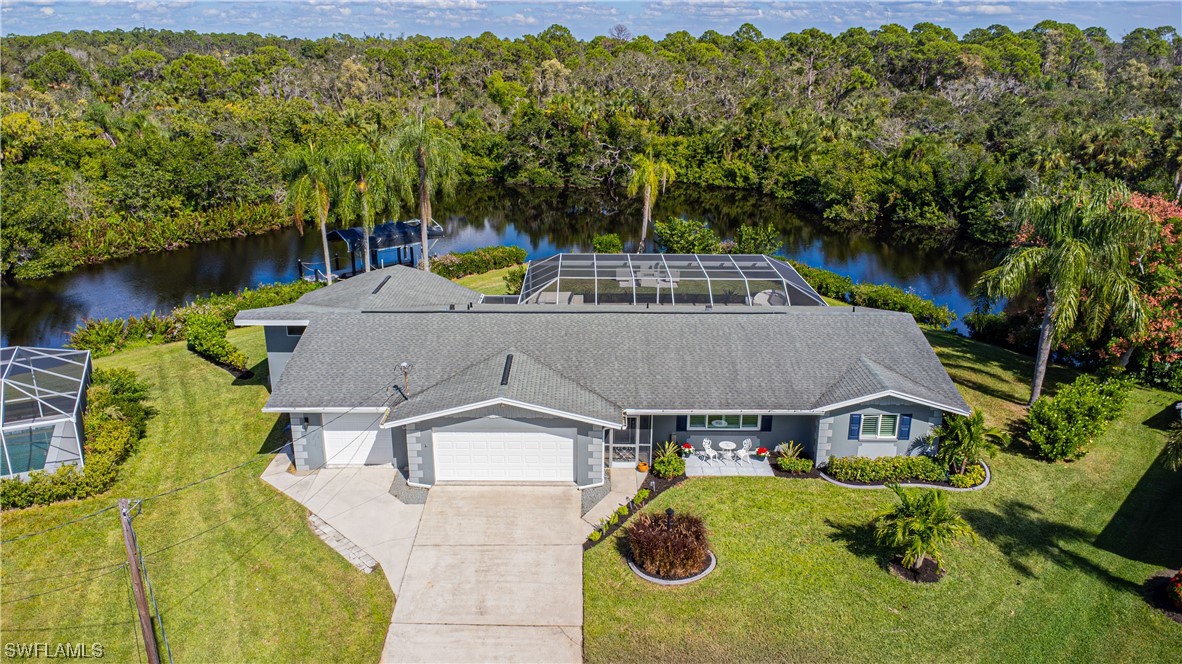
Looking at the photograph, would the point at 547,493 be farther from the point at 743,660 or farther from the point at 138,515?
the point at 138,515

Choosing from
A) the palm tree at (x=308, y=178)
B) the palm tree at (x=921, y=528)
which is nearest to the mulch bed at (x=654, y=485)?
the palm tree at (x=921, y=528)

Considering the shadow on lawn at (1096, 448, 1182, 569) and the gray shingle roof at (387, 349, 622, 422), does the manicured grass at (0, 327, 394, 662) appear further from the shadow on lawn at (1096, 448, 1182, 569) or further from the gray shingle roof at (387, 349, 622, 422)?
the shadow on lawn at (1096, 448, 1182, 569)

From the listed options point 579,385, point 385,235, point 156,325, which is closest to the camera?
point 579,385

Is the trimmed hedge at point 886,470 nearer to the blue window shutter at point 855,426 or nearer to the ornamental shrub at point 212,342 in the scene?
the blue window shutter at point 855,426

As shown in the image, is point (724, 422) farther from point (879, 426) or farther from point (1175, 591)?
point (1175, 591)

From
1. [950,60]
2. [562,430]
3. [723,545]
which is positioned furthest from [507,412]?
[950,60]

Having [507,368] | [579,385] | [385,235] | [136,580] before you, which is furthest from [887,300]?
[136,580]

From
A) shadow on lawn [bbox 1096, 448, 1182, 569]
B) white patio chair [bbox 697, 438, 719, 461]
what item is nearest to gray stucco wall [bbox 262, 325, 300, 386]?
white patio chair [bbox 697, 438, 719, 461]
